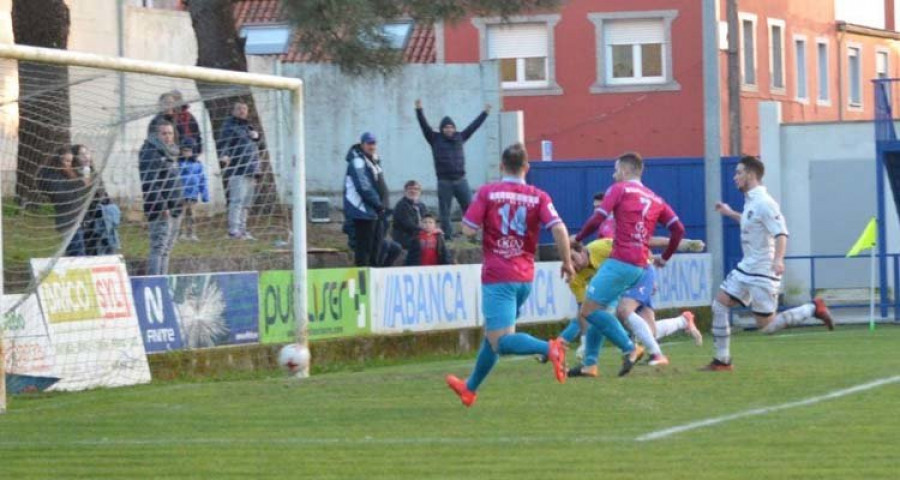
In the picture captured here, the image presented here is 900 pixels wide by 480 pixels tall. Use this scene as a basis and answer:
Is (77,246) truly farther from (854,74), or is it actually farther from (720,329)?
(854,74)

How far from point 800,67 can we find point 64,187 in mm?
42104

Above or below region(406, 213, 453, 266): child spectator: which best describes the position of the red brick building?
above

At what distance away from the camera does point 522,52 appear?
53.7 metres

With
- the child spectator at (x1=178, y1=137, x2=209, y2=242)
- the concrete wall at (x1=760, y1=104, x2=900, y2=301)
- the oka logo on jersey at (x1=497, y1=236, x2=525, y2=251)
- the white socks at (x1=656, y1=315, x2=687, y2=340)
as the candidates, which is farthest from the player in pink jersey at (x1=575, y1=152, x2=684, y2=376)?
the concrete wall at (x1=760, y1=104, x2=900, y2=301)

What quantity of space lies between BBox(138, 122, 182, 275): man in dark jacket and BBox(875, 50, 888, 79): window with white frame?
4613 centimetres

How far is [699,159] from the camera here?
39.4 metres

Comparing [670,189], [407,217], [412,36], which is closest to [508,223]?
[407,217]

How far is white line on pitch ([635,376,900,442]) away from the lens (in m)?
12.4

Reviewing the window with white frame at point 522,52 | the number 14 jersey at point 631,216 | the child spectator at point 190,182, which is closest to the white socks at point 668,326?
the number 14 jersey at point 631,216

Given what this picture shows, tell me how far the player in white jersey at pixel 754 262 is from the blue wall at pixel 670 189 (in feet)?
62.9

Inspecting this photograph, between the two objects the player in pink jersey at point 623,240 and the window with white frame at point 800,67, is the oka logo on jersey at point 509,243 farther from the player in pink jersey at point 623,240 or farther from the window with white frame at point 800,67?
the window with white frame at point 800,67

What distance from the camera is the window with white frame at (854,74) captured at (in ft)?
202

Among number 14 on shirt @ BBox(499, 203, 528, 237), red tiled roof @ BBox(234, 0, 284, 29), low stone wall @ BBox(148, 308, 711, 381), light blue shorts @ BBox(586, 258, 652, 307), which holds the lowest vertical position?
low stone wall @ BBox(148, 308, 711, 381)

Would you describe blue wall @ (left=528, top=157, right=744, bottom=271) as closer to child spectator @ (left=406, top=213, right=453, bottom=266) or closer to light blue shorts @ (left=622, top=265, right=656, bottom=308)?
child spectator @ (left=406, top=213, right=453, bottom=266)
